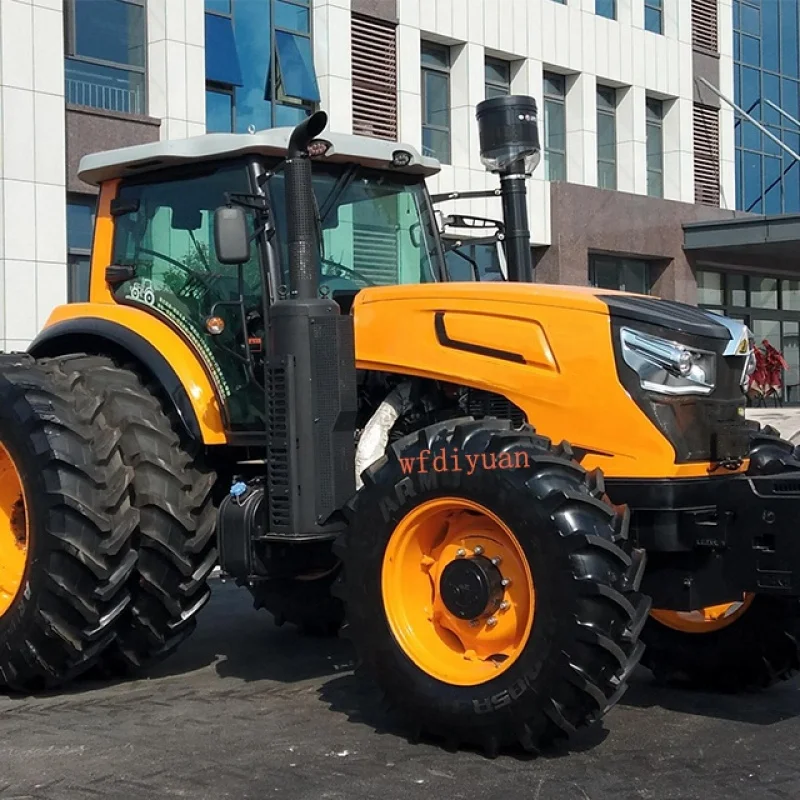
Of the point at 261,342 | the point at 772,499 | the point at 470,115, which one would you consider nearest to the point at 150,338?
the point at 261,342

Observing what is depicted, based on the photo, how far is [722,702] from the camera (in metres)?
6.13

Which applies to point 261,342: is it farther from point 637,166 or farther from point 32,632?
point 637,166

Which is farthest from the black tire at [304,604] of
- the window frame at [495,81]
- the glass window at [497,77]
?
the glass window at [497,77]

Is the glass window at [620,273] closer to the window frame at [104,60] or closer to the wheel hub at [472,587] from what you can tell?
the window frame at [104,60]

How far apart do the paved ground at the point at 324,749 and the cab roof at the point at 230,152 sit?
8.44 ft

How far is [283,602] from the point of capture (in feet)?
24.3

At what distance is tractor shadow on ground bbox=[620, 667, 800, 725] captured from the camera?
588cm

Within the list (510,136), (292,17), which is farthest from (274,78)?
(510,136)

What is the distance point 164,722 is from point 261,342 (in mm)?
1821

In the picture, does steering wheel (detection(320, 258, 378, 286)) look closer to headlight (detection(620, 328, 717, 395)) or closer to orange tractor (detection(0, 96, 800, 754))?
orange tractor (detection(0, 96, 800, 754))

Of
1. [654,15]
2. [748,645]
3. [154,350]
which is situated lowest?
[748,645]

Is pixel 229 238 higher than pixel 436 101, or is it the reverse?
pixel 436 101

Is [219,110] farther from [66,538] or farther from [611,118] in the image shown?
[66,538]

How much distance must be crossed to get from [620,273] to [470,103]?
5673 millimetres
